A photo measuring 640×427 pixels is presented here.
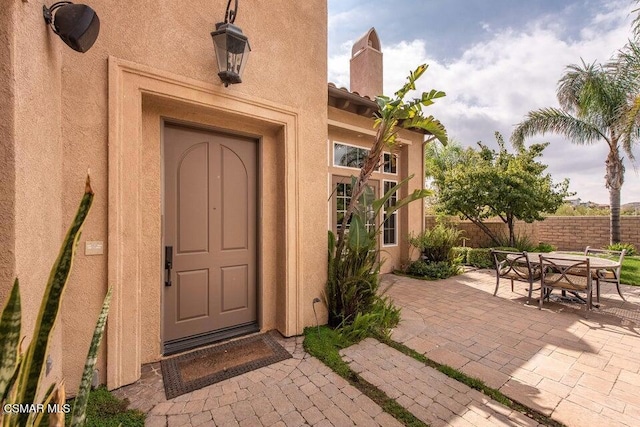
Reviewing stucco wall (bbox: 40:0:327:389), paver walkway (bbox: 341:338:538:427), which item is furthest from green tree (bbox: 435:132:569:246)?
paver walkway (bbox: 341:338:538:427)

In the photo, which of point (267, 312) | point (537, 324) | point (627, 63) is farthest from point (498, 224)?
point (267, 312)

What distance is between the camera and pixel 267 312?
422 centimetres

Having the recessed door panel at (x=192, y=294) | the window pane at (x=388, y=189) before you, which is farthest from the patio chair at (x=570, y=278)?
the recessed door panel at (x=192, y=294)

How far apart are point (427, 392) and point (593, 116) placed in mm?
14024

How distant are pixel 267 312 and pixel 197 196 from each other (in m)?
2.09

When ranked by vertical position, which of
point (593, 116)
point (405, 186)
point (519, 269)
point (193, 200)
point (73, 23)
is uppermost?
point (593, 116)

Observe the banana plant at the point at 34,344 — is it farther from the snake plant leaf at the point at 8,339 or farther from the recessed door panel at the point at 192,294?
the recessed door panel at the point at 192,294

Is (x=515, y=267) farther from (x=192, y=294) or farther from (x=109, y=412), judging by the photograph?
(x=109, y=412)

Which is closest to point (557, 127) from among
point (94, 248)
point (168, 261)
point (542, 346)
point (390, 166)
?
point (390, 166)

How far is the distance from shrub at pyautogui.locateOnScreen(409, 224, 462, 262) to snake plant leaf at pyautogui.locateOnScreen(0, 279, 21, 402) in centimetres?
836

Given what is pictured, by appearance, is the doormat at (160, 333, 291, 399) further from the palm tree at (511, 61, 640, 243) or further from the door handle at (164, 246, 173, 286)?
the palm tree at (511, 61, 640, 243)

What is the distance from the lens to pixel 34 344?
1.03m

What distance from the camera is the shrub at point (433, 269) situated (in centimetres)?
784

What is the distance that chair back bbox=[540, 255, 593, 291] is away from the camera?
4.80 metres
